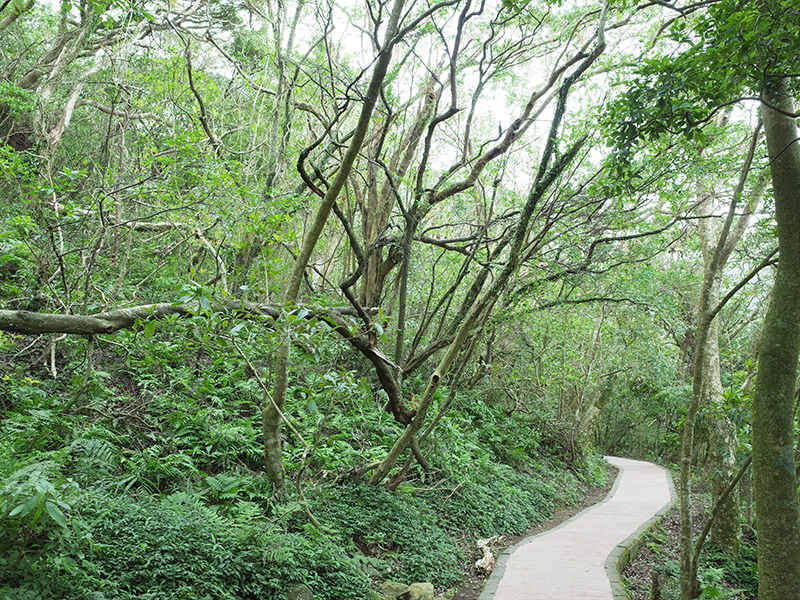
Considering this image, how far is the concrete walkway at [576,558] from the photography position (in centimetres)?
548

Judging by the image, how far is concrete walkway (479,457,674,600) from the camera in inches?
216

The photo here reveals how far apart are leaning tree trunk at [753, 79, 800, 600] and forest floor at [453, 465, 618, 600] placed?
304 cm

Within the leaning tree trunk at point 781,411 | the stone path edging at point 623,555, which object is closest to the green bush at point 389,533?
the stone path edging at point 623,555

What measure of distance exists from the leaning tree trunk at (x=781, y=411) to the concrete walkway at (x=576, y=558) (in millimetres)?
2121

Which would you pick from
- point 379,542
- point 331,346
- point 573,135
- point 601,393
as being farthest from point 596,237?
point 601,393

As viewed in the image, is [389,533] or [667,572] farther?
[667,572]

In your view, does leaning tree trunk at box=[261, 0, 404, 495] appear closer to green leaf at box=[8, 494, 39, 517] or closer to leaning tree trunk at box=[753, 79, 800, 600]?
green leaf at box=[8, 494, 39, 517]

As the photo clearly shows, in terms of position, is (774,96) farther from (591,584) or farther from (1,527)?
(1,527)

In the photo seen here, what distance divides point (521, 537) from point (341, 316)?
4681 mm

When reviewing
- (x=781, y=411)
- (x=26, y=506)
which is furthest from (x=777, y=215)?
(x=26, y=506)

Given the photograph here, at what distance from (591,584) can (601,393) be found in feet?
41.8

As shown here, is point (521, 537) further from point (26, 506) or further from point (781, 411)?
point (26, 506)

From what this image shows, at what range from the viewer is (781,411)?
12.3ft

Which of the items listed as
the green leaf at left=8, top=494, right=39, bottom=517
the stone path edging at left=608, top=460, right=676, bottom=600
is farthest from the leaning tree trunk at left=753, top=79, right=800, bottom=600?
the green leaf at left=8, top=494, right=39, bottom=517
